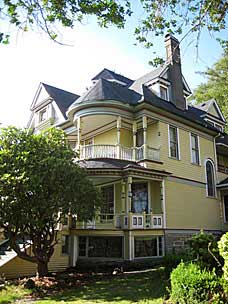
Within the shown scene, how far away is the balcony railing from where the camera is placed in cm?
1617

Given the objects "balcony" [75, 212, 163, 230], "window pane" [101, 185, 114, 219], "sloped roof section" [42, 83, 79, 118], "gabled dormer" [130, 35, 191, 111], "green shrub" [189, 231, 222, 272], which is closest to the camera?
"green shrub" [189, 231, 222, 272]

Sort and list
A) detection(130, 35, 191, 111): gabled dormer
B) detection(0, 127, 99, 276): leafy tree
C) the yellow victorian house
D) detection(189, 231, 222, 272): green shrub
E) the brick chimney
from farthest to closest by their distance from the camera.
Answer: the brick chimney
detection(130, 35, 191, 111): gabled dormer
the yellow victorian house
detection(0, 127, 99, 276): leafy tree
detection(189, 231, 222, 272): green shrub

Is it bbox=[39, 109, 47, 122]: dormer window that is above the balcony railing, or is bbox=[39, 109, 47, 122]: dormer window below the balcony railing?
above

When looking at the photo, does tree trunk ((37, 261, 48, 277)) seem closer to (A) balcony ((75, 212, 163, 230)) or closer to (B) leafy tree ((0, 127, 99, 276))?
(B) leafy tree ((0, 127, 99, 276))

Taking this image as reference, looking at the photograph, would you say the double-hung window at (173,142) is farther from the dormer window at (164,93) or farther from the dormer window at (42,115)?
the dormer window at (42,115)

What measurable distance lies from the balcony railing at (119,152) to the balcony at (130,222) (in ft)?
10.2

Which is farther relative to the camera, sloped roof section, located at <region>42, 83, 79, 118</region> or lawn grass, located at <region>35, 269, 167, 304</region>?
sloped roof section, located at <region>42, 83, 79, 118</region>

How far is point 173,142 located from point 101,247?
7164mm

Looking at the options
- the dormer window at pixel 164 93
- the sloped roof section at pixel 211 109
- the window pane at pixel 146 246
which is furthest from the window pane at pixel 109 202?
the sloped roof section at pixel 211 109

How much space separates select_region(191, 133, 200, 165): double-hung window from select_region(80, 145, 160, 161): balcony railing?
3.63 meters

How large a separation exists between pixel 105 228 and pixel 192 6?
33.6ft

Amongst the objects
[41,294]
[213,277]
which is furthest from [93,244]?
[213,277]

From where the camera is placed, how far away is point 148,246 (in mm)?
15531

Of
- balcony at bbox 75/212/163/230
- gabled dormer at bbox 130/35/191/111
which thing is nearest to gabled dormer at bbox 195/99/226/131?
gabled dormer at bbox 130/35/191/111
